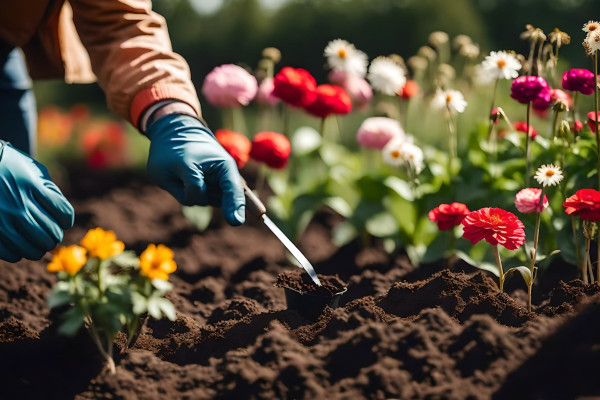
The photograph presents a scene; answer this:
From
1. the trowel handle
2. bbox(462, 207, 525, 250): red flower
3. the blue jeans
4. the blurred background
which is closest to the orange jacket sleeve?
the blue jeans

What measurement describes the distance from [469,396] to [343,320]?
386mm

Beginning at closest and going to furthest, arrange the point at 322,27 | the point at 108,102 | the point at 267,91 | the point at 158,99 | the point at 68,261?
1. the point at 68,261
2. the point at 158,99
3. the point at 108,102
4. the point at 267,91
5. the point at 322,27

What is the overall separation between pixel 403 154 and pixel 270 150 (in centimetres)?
53

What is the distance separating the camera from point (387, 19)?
16.1 feet

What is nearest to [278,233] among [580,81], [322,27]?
[580,81]

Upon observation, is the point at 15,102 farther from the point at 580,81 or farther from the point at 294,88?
the point at 580,81

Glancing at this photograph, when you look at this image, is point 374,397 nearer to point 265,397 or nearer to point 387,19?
point 265,397

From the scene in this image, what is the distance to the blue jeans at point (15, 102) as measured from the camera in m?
2.35

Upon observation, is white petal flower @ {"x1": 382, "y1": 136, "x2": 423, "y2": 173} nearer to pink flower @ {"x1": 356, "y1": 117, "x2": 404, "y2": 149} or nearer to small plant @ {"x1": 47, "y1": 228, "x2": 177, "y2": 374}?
pink flower @ {"x1": 356, "y1": 117, "x2": 404, "y2": 149}

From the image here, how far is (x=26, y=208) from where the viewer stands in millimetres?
1694

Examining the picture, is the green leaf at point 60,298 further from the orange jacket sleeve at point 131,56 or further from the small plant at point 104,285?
the orange jacket sleeve at point 131,56

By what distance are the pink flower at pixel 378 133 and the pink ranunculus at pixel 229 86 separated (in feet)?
1.63

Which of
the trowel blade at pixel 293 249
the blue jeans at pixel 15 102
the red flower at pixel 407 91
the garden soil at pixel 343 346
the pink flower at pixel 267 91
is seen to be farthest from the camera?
the pink flower at pixel 267 91

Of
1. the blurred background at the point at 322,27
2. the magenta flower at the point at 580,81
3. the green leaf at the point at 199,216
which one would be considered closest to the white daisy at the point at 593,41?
the magenta flower at the point at 580,81
